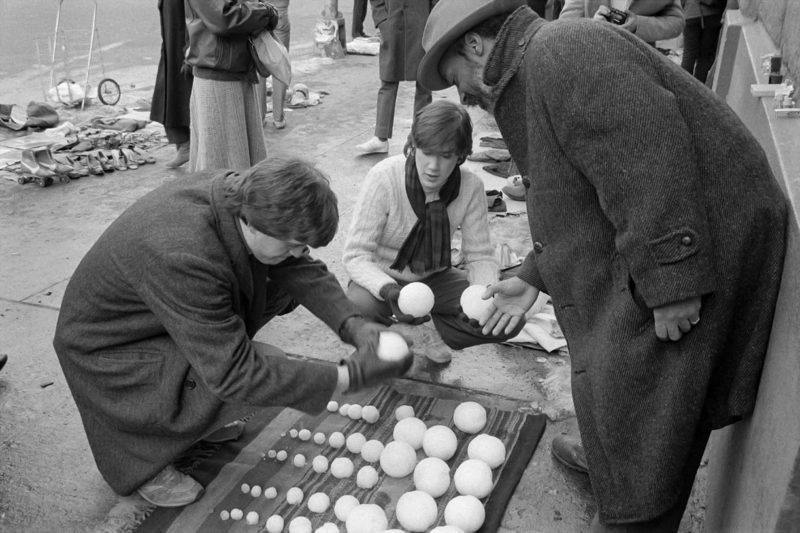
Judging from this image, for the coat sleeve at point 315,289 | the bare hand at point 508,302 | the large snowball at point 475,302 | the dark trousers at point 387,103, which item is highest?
the bare hand at point 508,302

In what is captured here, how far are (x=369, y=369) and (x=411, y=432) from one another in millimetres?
563

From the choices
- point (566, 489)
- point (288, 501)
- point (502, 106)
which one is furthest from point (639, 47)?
point (288, 501)

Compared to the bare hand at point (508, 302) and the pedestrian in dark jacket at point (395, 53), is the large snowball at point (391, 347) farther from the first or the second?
the pedestrian in dark jacket at point (395, 53)

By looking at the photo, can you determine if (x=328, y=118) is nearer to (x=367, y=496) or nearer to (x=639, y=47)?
(x=367, y=496)

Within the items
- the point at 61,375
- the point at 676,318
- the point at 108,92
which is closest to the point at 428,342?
the point at 61,375

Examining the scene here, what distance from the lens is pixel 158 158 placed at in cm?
646

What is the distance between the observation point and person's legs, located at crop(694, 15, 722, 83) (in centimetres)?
697

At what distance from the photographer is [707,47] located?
23.6ft

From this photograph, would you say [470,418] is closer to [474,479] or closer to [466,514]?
[474,479]

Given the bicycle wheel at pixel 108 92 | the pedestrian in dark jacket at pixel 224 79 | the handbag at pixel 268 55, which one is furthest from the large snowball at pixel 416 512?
the bicycle wheel at pixel 108 92

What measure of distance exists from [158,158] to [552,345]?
13.9 feet

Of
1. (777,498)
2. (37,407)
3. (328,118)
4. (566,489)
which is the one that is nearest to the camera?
(777,498)

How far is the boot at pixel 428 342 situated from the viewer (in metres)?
3.46

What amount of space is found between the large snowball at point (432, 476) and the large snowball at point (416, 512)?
84 mm
